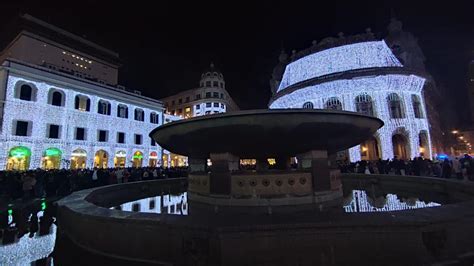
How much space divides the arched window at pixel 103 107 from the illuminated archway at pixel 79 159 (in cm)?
668

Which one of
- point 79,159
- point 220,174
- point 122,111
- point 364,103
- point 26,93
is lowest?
point 220,174

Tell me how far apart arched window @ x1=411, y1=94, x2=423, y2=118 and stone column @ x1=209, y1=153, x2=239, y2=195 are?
36.5m

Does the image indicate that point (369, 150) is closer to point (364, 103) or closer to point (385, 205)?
point (364, 103)

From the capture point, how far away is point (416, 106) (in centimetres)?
3375

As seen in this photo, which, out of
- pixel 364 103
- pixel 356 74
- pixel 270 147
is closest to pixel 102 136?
pixel 270 147

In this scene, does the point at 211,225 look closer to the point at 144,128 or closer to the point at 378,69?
the point at 378,69

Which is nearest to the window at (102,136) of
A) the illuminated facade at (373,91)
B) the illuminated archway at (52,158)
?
the illuminated archway at (52,158)

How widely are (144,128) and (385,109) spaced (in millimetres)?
39451

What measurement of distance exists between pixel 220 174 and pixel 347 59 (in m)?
35.4

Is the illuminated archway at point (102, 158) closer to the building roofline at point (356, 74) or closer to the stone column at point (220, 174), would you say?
the building roofline at point (356, 74)

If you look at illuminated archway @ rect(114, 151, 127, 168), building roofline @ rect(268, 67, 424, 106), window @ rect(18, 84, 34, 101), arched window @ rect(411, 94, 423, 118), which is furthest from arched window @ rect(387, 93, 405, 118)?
window @ rect(18, 84, 34, 101)

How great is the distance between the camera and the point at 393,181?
12477 millimetres

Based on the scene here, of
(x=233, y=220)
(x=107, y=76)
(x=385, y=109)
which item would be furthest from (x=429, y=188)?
(x=107, y=76)

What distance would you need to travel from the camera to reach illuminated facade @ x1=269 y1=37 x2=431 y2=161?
32156 mm
